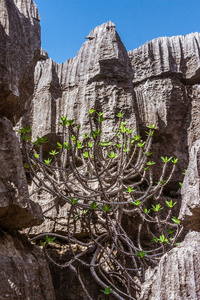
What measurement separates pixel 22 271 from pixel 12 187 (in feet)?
2.38

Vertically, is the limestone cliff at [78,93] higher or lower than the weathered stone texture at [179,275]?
higher

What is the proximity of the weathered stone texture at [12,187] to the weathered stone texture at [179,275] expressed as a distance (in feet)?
4.96

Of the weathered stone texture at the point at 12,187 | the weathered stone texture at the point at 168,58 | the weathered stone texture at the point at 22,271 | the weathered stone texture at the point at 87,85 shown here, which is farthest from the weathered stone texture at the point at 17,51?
the weathered stone texture at the point at 168,58

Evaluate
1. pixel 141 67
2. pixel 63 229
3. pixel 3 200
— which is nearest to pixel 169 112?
pixel 141 67

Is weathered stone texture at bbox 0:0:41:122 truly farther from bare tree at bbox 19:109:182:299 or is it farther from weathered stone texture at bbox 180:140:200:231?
weathered stone texture at bbox 180:140:200:231

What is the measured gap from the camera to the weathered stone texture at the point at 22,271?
2.61 meters

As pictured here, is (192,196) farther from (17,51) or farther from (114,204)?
(114,204)

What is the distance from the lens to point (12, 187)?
9.37ft

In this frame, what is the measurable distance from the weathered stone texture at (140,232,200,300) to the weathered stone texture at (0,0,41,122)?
206cm

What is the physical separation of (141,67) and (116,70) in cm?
96

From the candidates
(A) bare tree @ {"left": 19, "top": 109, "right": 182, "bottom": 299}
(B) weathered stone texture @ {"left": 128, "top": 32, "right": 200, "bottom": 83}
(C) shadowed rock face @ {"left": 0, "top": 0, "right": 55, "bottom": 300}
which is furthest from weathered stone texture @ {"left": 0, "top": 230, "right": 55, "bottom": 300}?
(B) weathered stone texture @ {"left": 128, "top": 32, "right": 200, "bottom": 83}

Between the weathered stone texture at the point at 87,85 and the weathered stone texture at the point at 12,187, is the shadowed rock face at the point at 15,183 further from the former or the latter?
the weathered stone texture at the point at 87,85

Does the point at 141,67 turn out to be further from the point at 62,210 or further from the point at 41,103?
the point at 62,210

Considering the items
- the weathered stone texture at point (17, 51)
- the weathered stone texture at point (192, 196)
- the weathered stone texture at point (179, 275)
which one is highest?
the weathered stone texture at point (17, 51)
